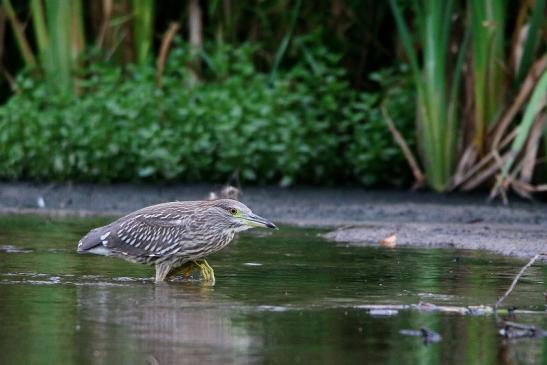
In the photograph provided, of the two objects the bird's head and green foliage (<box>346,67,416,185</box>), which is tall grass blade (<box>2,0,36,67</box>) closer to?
green foliage (<box>346,67,416,185</box>)

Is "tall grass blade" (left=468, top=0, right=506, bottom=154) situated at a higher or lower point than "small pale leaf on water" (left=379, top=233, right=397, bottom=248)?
higher

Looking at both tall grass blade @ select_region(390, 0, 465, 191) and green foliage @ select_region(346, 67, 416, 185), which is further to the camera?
green foliage @ select_region(346, 67, 416, 185)

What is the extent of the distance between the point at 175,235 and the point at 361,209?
4.71 metres

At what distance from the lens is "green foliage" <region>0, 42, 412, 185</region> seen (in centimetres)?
1480

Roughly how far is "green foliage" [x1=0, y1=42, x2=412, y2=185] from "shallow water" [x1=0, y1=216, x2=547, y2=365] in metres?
3.55

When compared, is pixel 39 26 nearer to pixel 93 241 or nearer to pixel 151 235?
pixel 93 241

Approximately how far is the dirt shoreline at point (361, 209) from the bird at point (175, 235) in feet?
7.43

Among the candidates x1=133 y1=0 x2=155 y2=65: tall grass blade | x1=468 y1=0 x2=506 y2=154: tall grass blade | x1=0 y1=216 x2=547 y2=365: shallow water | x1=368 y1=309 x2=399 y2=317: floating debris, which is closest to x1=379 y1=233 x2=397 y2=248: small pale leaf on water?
x1=0 y1=216 x2=547 y2=365: shallow water

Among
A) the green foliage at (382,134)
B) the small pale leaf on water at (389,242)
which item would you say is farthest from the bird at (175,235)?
the green foliage at (382,134)

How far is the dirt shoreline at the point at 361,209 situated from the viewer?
1149 cm

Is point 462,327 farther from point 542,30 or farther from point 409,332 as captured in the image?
point 542,30

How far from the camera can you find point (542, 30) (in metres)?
13.5

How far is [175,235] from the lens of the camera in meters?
9.30

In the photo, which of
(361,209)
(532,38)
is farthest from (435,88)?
(361,209)
